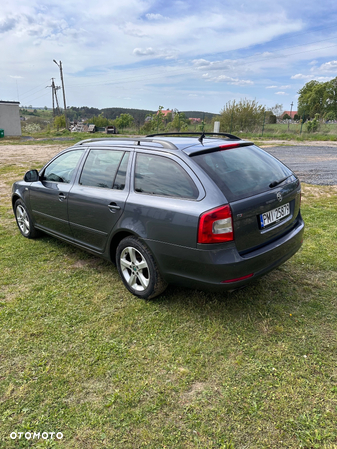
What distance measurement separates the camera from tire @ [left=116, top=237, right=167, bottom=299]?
313 cm

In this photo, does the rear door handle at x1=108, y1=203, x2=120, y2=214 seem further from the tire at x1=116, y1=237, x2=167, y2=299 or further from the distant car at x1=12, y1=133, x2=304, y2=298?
the tire at x1=116, y1=237, x2=167, y2=299

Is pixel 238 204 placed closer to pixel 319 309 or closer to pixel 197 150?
pixel 197 150

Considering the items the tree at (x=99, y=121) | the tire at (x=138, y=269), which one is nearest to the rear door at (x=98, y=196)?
the tire at (x=138, y=269)

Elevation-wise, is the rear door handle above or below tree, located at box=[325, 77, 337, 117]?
below

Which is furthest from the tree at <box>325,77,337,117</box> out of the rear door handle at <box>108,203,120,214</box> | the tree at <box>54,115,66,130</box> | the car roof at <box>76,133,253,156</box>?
the rear door handle at <box>108,203,120,214</box>

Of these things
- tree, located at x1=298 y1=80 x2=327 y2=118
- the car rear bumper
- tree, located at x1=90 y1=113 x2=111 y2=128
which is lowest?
the car rear bumper

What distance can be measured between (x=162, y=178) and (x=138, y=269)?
3.13 feet

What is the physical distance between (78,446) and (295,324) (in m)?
2.00

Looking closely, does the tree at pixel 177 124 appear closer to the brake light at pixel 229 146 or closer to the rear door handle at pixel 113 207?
the brake light at pixel 229 146

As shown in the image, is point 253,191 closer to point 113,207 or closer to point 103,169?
point 113,207

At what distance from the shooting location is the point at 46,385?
2.33 metres

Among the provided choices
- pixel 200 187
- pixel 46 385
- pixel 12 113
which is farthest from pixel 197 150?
pixel 12 113

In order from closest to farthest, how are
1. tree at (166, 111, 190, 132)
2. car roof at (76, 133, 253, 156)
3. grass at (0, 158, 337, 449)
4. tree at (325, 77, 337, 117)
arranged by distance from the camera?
grass at (0, 158, 337, 449) < car roof at (76, 133, 253, 156) < tree at (166, 111, 190, 132) < tree at (325, 77, 337, 117)

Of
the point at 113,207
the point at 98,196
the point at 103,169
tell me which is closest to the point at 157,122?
the point at 103,169
